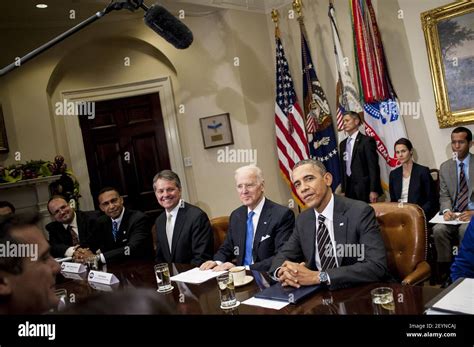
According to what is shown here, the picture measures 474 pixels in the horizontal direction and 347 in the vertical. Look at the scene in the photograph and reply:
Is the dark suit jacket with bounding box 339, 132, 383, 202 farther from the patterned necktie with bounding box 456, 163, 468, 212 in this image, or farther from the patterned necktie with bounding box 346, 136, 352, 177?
the patterned necktie with bounding box 456, 163, 468, 212

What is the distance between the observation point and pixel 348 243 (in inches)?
80.0

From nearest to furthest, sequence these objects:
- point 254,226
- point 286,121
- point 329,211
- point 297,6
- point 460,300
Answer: point 460,300 → point 329,211 → point 254,226 → point 297,6 → point 286,121

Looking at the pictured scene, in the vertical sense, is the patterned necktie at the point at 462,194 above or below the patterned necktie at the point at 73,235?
below

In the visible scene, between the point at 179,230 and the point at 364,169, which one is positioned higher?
the point at 364,169

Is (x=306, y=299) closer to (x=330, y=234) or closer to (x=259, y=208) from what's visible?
(x=330, y=234)

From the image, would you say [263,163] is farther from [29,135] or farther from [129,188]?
[29,135]

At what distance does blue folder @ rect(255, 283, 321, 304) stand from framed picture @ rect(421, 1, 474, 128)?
3361 mm

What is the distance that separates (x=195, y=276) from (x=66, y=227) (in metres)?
1.92

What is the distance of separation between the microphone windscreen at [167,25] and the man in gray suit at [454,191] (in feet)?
8.31

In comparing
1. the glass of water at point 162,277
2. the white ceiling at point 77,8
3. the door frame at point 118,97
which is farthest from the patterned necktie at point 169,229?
the white ceiling at point 77,8

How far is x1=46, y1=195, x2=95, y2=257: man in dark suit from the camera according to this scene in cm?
362

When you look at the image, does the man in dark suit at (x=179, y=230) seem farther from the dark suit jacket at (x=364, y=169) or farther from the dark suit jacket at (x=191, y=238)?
the dark suit jacket at (x=364, y=169)

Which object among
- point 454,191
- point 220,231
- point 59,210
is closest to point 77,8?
point 59,210

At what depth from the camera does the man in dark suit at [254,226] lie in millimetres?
2648
